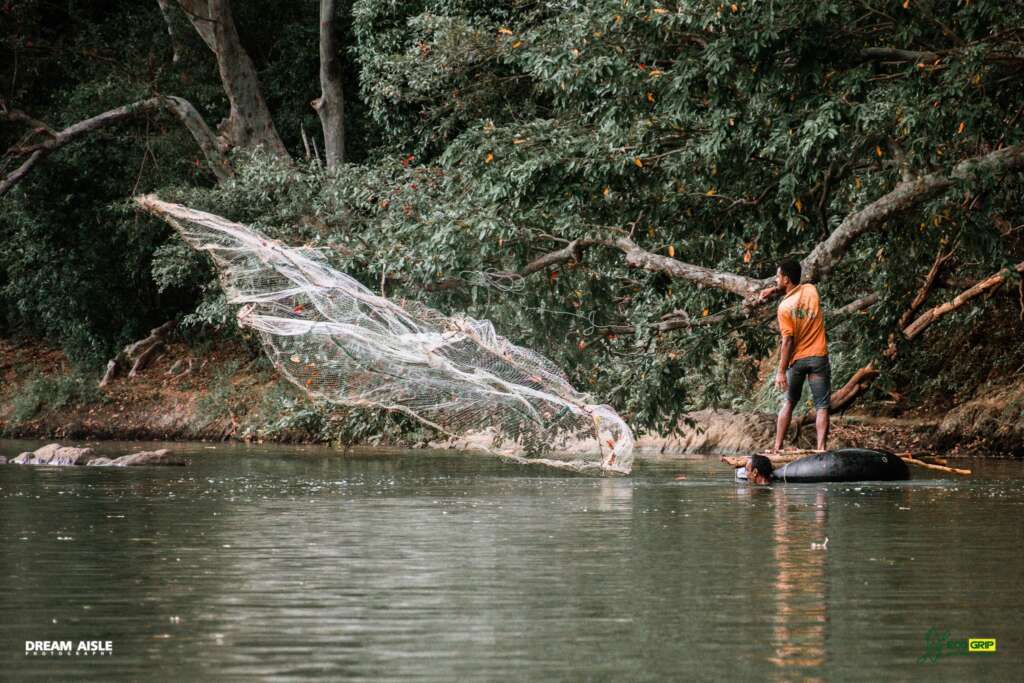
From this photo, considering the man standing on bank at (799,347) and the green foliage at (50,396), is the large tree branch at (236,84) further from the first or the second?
the man standing on bank at (799,347)

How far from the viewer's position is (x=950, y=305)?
71.8ft

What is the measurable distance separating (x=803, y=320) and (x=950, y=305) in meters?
5.58

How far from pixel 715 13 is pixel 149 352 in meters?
25.2

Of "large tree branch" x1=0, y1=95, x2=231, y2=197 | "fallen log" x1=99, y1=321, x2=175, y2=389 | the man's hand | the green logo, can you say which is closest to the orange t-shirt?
the man's hand

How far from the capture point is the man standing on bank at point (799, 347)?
1705 cm

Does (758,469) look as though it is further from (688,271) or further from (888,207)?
(688,271)

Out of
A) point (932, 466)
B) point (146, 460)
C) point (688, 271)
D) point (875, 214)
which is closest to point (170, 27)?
point (146, 460)

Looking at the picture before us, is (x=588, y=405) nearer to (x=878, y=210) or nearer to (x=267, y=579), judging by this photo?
(x=878, y=210)

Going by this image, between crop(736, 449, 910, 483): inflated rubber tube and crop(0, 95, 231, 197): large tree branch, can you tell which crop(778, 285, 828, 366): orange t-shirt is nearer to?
crop(736, 449, 910, 483): inflated rubber tube

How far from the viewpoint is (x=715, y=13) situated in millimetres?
18359

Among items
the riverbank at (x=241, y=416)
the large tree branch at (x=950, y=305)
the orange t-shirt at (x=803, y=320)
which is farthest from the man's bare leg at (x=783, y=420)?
the riverbank at (x=241, y=416)

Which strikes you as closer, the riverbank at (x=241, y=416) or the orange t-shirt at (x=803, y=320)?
the orange t-shirt at (x=803, y=320)

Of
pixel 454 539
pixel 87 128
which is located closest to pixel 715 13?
pixel 454 539

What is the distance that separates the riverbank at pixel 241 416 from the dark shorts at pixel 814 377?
7.04 metres
